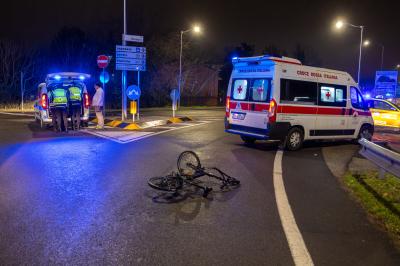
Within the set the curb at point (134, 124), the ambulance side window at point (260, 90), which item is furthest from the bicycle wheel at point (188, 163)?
the curb at point (134, 124)

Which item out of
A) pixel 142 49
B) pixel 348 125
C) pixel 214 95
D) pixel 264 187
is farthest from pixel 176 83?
pixel 264 187

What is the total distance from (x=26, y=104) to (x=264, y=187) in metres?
28.2

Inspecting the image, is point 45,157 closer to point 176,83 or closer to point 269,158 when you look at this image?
point 269,158

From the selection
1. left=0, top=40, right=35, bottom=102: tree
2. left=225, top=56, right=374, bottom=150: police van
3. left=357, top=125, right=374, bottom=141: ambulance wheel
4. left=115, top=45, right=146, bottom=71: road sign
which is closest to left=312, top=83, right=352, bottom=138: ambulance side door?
left=225, top=56, right=374, bottom=150: police van

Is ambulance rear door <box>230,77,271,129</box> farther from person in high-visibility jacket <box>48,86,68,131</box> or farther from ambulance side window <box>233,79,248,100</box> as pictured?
person in high-visibility jacket <box>48,86,68,131</box>

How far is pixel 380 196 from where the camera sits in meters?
6.84

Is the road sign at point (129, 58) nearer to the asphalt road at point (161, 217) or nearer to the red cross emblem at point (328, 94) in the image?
the red cross emblem at point (328, 94)

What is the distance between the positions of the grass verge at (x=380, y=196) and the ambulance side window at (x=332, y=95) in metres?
4.16

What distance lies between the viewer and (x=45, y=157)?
9820mm

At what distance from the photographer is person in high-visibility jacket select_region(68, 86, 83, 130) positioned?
15547mm

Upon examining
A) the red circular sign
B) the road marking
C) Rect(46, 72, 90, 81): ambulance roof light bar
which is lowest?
the road marking

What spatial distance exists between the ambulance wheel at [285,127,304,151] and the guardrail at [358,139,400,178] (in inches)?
122

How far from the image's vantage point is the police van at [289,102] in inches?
443

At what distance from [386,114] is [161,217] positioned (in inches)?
632
